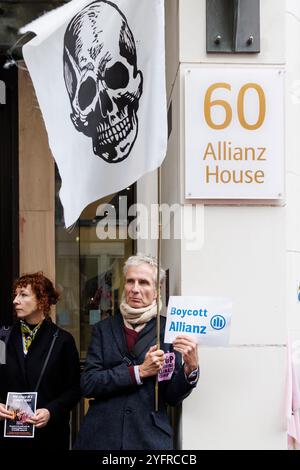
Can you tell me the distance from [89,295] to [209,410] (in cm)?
208

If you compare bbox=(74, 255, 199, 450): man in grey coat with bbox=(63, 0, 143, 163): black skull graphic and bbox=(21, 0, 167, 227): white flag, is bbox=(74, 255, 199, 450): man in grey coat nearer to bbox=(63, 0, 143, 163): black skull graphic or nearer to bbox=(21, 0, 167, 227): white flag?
bbox=(21, 0, 167, 227): white flag

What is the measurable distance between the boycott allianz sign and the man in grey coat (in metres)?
0.07

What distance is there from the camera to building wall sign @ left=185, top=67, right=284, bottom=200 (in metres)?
4.90

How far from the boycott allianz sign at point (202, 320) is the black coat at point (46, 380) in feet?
3.03

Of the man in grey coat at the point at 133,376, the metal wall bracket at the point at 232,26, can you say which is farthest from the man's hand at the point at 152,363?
the metal wall bracket at the point at 232,26

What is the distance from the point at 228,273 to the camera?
16.2ft

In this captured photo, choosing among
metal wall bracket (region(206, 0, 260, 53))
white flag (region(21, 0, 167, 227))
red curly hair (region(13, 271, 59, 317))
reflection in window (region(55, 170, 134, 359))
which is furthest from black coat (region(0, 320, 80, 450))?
metal wall bracket (region(206, 0, 260, 53))

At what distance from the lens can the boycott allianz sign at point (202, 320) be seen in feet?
14.6

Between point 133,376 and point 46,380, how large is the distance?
0.79 m

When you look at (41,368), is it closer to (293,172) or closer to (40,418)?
(40,418)

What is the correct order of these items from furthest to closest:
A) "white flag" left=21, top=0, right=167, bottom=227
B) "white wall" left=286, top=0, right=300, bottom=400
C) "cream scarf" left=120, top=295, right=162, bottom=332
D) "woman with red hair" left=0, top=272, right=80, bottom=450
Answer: "white wall" left=286, top=0, right=300, bottom=400
"woman with red hair" left=0, top=272, right=80, bottom=450
"cream scarf" left=120, top=295, right=162, bottom=332
"white flag" left=21, top=0, right=167, bottom=227

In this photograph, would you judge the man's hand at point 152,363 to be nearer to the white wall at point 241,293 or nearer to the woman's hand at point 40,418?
the white wall at point 241,293
